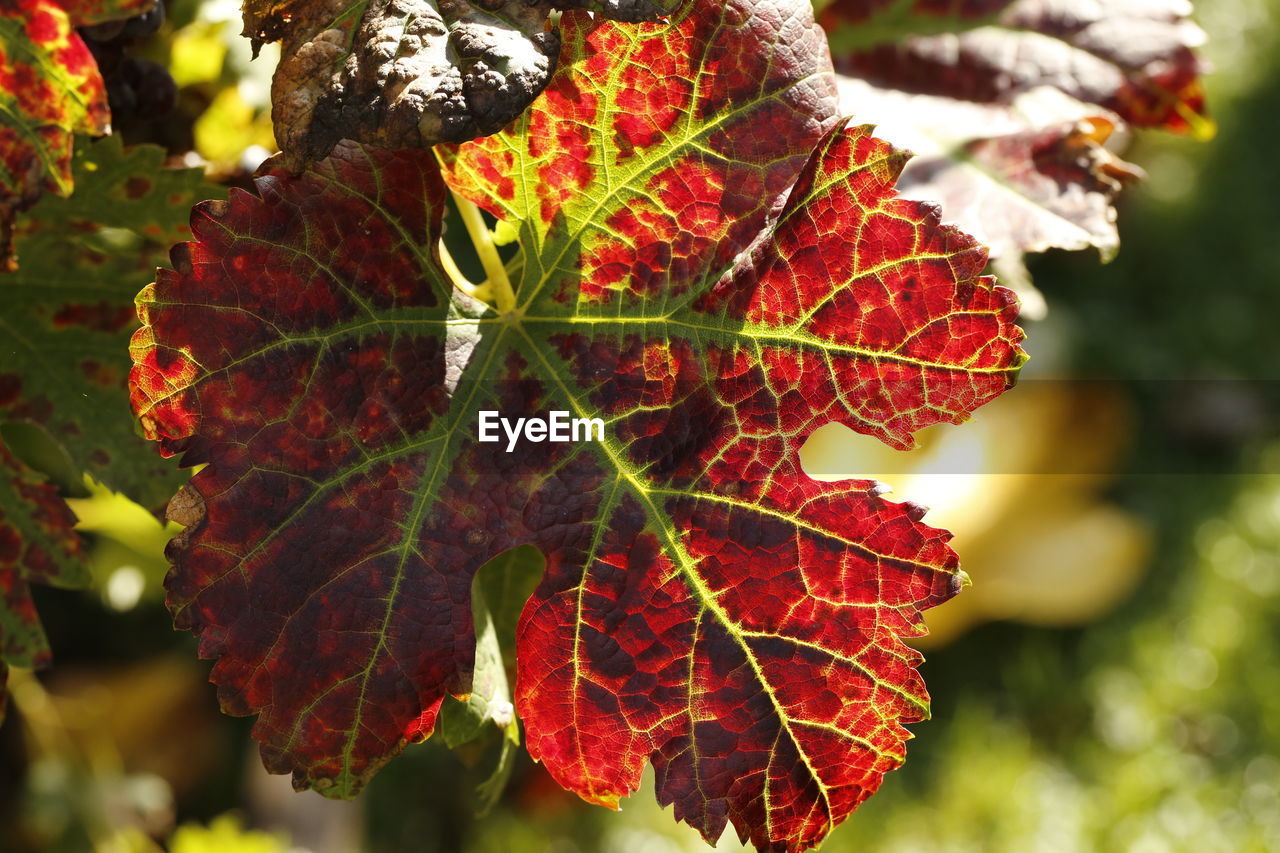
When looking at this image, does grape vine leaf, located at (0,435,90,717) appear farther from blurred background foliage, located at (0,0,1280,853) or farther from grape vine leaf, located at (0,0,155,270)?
blurred background foliage, located at (0,0,1280,853)

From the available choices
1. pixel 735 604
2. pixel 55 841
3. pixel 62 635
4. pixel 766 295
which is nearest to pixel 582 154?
pixel 766 295

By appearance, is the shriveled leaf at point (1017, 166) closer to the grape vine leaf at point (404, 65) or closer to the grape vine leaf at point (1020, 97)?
the grape vine leaf at point (1020, 97)

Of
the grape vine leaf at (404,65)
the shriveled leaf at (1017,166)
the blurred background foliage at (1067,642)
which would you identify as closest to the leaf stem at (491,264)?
the grape vine leaf at (404,65)

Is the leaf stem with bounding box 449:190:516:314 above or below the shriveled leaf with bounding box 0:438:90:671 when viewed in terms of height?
above

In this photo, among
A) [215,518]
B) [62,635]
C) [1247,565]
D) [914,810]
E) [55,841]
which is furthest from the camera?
[1247,565]

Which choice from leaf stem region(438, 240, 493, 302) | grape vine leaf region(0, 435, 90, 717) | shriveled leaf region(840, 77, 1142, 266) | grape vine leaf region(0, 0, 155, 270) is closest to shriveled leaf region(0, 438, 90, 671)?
grape vine leaf region(0, 435, 90, 717)

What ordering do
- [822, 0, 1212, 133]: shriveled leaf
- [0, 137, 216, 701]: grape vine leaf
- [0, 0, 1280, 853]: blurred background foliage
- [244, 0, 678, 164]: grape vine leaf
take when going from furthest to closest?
[0, 0, 1280, 853]: blurred background foliage < [822, 0, 1212, 133]: shriveled leaf < [0, 137, 216, 701]: grape vine leaf < [244, 0, 678, 164]: grape vine leaf

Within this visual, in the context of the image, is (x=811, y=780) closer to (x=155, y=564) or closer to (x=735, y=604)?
(x=735, y=604)

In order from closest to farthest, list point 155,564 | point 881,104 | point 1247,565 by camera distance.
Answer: point 881,104 < point 155,564 < point 1247,565
